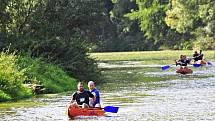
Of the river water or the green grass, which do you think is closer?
the river water

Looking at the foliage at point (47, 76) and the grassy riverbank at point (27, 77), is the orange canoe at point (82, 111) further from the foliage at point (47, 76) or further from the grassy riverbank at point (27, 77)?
the foliage at point (47, 76)

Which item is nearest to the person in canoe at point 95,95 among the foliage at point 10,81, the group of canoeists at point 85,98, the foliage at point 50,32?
the group of canoeists at point 85,98

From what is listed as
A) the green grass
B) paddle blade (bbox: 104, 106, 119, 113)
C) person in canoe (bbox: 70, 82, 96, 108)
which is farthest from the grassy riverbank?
the green grass

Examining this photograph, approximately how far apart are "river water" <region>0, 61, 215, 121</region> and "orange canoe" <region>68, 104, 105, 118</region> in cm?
22

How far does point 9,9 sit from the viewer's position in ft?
144

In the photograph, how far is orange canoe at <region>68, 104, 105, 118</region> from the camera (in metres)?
25.6

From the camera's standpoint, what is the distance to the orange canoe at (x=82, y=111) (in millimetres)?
25578

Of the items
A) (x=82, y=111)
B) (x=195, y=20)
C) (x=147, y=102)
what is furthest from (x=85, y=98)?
(x=195, y=20)

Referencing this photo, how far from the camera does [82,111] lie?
84.6 ft

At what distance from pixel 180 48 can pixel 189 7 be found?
8.38 meters

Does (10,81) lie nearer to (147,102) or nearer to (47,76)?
(47,76)

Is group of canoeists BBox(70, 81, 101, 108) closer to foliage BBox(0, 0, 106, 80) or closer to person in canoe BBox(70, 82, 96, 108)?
person in canoe BBox(70, 82, 96, 108)

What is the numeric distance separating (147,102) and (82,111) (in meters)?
5.48

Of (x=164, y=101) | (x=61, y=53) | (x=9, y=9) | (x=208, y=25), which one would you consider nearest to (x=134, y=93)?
(x=164, y=101)
